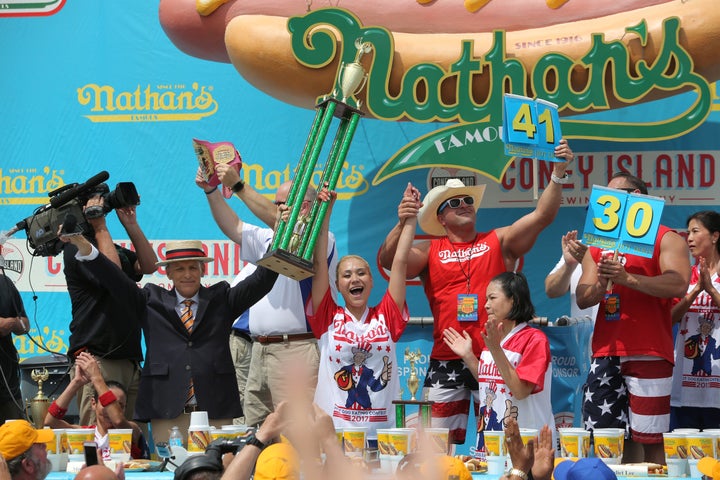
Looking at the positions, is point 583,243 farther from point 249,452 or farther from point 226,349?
point 249,452

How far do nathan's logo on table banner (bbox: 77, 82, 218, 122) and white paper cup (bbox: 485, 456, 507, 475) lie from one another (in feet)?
13.0

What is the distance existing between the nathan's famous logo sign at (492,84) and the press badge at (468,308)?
1328 mm

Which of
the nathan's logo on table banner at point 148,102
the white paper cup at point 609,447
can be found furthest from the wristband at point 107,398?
the nathan's logo on table banner at point 148,102

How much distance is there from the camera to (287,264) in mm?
5199

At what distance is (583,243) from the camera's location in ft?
18.0

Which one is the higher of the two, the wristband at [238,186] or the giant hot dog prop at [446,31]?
the giant hot dog prop at [446,31]

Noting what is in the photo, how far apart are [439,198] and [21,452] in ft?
9.28

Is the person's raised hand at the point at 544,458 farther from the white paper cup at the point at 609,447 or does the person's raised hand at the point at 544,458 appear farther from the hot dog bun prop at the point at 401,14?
the hot dog bun prop at the point at 401,14

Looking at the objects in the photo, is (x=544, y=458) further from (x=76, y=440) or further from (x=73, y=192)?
(x=73, y=192)

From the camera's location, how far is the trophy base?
5156 mm

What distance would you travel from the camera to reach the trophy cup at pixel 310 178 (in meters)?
5.23

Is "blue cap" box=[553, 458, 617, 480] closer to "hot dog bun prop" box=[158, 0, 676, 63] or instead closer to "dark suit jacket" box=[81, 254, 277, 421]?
"dark suit jacket" box=[81, 254, 277, 421]

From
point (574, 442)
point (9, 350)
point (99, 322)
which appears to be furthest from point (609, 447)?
point (9, 350)

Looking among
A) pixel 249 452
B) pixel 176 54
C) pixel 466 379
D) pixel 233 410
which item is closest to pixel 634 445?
pixel 466 379
